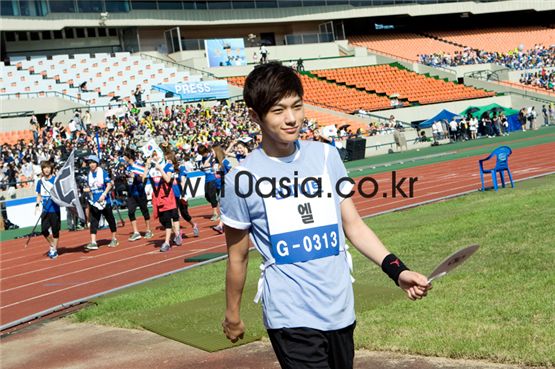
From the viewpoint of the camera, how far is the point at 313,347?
3691 millimetres

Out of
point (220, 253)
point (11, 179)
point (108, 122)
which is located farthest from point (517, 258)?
point (108, 122)

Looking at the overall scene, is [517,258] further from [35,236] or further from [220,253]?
[35,236]

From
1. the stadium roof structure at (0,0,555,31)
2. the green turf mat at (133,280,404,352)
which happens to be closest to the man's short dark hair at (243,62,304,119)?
the green turf mat at (133,280,404,352)

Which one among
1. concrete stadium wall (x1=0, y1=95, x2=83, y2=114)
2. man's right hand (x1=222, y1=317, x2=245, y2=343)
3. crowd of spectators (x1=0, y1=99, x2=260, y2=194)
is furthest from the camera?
concrete stadium wall (x1=0, y1=95, x2=83, y2=114)

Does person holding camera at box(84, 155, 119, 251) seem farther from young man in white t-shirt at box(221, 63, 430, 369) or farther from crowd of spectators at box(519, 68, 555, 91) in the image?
crowd of spectators at box(519, 68, 555, 91)

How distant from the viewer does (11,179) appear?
30.3 metres

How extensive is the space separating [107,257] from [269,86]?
13.2 m

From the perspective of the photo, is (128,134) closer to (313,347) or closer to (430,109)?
→ (430,109)

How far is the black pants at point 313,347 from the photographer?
12.1ft

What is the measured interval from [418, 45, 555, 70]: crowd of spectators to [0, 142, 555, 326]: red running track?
40.6m

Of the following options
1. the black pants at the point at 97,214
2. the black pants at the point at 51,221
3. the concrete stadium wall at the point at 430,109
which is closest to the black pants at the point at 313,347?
the black pants at the point at 97,214

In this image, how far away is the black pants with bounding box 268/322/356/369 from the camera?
145 inches

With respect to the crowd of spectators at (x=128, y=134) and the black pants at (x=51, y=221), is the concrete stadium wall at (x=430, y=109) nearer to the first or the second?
the crowd of spectators at (x=128, y=134)

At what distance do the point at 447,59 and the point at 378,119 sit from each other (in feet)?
59.5
